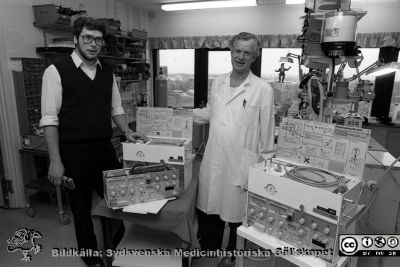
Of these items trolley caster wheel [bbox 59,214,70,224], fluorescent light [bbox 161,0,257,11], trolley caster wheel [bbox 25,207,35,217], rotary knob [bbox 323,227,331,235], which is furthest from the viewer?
fluorescent light [bbox 161,0,257,11]

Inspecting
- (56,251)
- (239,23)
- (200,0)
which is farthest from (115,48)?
(56,251)

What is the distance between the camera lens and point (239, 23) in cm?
451

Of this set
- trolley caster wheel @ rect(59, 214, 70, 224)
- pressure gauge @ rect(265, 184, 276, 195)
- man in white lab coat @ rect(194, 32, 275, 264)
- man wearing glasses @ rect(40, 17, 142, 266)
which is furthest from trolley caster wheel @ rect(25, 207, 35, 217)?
pressure gauge @ rect(265, 184, 276, 195)

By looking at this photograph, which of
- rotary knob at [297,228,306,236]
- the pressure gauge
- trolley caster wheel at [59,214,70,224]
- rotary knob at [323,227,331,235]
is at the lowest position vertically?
trolley caster wheel at [59,214,70,224]

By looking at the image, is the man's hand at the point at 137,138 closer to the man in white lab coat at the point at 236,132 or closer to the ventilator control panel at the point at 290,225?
the man in white lab coat at the point at 236,132

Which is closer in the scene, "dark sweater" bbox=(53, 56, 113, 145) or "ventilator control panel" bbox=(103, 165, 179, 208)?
"ventilator control panel" bbox=(103, 165, 179, 208)

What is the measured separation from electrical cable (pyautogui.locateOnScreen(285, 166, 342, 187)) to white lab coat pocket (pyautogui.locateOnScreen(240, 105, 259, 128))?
46 centimetres

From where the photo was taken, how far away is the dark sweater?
1613 millimetres

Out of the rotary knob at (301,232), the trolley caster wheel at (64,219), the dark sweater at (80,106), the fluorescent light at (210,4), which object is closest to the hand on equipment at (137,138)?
the dark sweater at (80,106)

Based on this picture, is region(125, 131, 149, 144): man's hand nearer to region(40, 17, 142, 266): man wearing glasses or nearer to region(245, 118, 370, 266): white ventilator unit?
region(40, 17, 142, 266): man wearing glasses

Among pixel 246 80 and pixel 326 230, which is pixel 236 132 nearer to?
pixel 246 80

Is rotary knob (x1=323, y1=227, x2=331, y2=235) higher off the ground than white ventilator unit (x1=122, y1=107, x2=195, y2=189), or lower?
lower

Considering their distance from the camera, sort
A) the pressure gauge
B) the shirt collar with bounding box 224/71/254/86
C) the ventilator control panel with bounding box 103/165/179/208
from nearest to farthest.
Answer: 1. the pressure gauge
2. the ventilator control panel with bounding box 103/165/179/208
3. the shirt collar with bounding box 224/71/254/86

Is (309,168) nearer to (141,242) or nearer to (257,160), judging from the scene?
(257,160)
